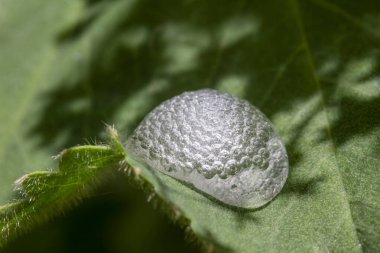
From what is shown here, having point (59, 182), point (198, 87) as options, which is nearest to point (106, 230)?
point (198, 87)

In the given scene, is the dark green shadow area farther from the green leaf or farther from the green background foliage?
the green leaf

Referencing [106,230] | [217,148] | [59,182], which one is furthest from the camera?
[106,230]

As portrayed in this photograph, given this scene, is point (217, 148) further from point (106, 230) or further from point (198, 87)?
point (106, 230)

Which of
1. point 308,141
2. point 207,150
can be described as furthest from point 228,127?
point 308,141

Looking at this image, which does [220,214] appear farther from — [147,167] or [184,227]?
[147,167]

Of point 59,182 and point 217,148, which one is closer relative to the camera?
point 59,182

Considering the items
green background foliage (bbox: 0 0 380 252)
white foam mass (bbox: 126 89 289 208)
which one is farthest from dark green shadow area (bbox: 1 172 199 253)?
white foam mass (bbox: 126 89 289 208)
